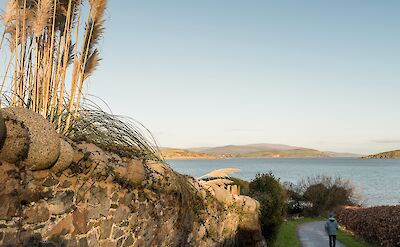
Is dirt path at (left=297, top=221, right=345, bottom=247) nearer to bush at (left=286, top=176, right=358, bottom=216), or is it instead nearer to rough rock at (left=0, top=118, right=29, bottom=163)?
bush at (left=286, top=176, right=358, bottom=216)

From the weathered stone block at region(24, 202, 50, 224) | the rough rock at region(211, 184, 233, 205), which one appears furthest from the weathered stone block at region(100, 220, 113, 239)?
the rough rock at region(211, 184, 233, 205)

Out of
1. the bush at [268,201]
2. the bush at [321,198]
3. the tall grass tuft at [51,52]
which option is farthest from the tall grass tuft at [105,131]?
the bush at [321,198]

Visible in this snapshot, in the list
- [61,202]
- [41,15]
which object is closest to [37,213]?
[61,202]

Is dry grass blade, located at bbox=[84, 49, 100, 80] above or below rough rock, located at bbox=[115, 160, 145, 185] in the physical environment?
above

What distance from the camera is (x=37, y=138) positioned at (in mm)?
3520

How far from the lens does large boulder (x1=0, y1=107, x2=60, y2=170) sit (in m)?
3.46

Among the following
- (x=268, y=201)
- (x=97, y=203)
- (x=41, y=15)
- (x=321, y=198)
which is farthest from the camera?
(x=321, y=198)

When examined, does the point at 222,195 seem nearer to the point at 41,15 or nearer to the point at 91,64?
the point at 91,64

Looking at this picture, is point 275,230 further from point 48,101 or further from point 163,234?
point 48,101

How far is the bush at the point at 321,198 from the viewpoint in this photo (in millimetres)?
36812

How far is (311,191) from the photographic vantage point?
123 ft

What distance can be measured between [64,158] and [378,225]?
1485 centimetres

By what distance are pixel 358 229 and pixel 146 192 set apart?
634 inches

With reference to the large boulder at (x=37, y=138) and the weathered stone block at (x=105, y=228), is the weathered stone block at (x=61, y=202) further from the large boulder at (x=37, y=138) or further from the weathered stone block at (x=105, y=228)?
the weathered stone block at (x=105, y=228)
